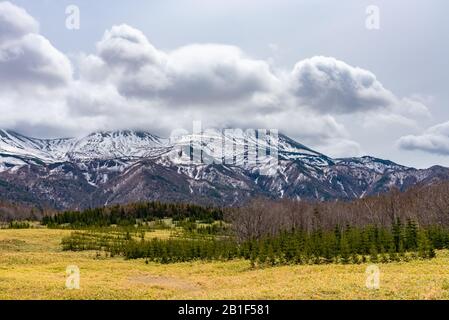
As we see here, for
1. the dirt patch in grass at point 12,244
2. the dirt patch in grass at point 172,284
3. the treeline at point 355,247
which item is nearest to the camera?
the dirt patch in grass at point 172,284

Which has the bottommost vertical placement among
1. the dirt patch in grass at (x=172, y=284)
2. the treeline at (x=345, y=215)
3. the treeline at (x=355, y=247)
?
the dirt patch in grass at (x=172, y=284)

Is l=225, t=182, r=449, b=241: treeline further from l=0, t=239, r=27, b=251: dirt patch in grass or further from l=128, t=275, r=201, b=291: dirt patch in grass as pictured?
l=0, t=239, r=27, b=251: dirt patch in grass

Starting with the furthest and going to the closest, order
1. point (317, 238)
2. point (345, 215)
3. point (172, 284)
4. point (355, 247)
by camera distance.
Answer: point (345, 215), point (317, 238), point (355, 247), point (172, 284)

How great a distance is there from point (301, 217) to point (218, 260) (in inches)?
3009

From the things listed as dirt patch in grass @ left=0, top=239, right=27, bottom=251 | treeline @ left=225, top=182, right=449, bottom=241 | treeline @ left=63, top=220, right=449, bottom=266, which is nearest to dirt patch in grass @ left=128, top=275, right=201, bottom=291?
treeline @ left=63, top=220, right=449, bottom=266

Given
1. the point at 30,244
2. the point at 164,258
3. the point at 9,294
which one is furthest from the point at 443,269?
the point at 30,244

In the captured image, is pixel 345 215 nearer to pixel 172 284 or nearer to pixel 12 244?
pixel 12 244

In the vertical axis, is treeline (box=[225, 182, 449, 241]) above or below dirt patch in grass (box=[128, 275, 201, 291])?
above

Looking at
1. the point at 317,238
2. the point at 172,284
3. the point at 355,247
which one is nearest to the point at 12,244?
the point at 317,238

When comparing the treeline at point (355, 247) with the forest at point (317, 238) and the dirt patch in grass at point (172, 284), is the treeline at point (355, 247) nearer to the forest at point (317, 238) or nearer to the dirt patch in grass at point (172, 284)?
the forest at point (317, 238)

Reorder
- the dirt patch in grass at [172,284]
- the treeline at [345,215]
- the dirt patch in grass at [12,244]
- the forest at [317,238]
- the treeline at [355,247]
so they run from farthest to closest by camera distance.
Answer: the treeline at [345,215], the dirt patch in grass at [12,244], the forest at [317,238], the treeline at [355,247], the dirt patch in grass at [172,284]

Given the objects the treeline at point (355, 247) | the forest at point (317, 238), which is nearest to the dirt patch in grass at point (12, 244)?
the forest at point (317, 238)

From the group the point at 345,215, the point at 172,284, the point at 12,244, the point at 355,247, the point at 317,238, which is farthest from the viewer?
the point at 345,215
